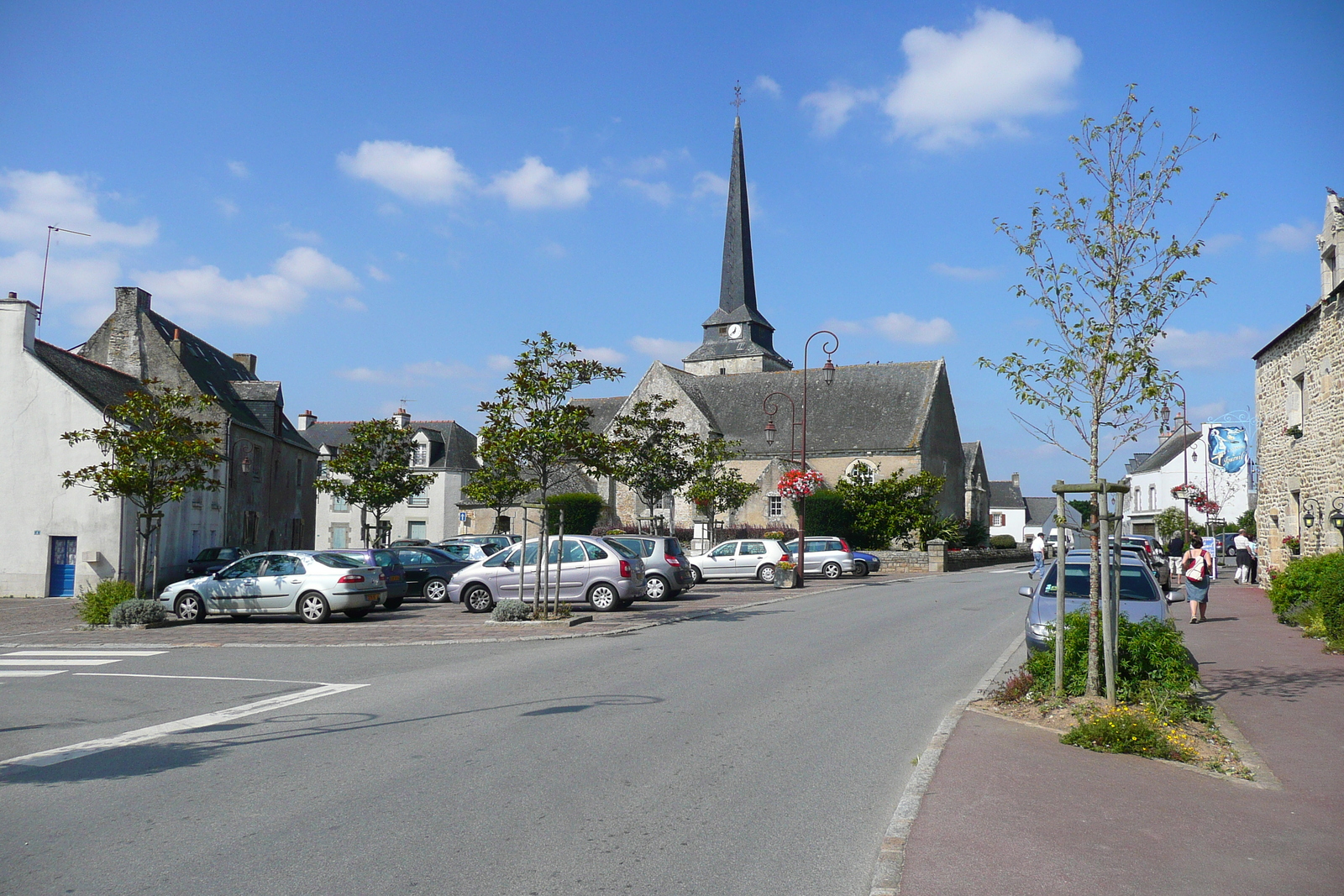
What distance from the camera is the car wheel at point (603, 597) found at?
1933 cm

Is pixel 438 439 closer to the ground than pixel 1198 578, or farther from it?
farther from it

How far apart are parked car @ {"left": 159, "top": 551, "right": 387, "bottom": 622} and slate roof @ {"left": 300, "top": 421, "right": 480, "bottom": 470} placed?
34860 millimetres

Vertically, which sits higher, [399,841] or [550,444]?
[550,444]

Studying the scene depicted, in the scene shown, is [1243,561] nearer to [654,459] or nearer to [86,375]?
[654,459]

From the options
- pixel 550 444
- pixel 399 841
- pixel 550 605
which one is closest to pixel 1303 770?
pixel 399 841

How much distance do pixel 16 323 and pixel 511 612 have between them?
17484mm

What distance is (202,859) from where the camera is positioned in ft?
15.7

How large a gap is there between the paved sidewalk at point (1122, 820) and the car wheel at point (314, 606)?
43.8 ft

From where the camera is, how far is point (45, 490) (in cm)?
2506

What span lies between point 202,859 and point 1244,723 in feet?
26.7

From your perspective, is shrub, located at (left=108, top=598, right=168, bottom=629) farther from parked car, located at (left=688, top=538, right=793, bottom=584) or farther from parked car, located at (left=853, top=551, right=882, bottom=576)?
parked car, located at (left=853, top=551, right=882, bottom=576)

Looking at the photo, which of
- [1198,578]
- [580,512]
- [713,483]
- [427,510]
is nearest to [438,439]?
[427,510]

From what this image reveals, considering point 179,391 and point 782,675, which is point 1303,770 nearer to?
point 782,675

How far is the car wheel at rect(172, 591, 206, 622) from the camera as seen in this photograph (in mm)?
18547
